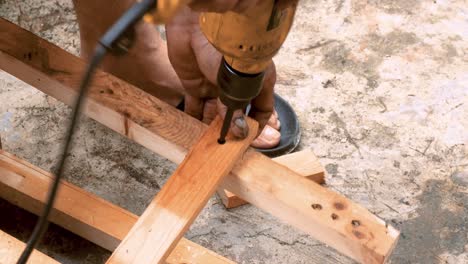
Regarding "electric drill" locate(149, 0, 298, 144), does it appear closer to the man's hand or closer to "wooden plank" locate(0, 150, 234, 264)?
Answer: the man's hand

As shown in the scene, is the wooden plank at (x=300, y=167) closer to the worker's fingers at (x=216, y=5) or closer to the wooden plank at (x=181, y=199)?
the wooden plank at (x=181, y=199)

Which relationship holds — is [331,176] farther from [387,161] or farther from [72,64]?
[72,64]

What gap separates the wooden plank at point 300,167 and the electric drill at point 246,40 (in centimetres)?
57

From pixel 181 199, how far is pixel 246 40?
31cm

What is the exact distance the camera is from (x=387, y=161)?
177 cm

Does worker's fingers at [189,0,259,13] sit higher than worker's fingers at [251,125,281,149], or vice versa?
worker's fingers at [189,0,259,13]

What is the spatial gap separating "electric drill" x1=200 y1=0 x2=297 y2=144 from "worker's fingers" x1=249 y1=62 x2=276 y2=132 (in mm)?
181

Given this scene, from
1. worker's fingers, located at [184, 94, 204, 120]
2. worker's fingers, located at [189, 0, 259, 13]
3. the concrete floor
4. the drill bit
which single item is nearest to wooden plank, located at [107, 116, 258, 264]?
the drill bit

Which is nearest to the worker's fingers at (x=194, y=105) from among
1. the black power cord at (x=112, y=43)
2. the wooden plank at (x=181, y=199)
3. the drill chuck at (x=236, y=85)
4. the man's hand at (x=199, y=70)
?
the man's hand at (x=199, y=70)

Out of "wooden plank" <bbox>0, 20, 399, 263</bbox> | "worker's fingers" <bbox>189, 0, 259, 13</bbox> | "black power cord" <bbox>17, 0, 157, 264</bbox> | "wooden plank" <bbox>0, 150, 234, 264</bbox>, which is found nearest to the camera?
"black power cord" <bbox>17, 0, 157, 264</bbox>

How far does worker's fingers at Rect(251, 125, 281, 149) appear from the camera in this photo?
5.66 ft

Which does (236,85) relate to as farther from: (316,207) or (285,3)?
(316,207)

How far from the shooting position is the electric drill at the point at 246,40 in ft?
3.11

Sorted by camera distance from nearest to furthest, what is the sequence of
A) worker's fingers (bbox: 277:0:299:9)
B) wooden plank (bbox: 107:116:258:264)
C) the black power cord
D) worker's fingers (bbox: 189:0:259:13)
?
the black power cord, worker's fingers (bbox: 189:0:259:13), worker's fingers (bbox: 277:0:299:9), wooden plank (bbox: 107:116:258:264)
